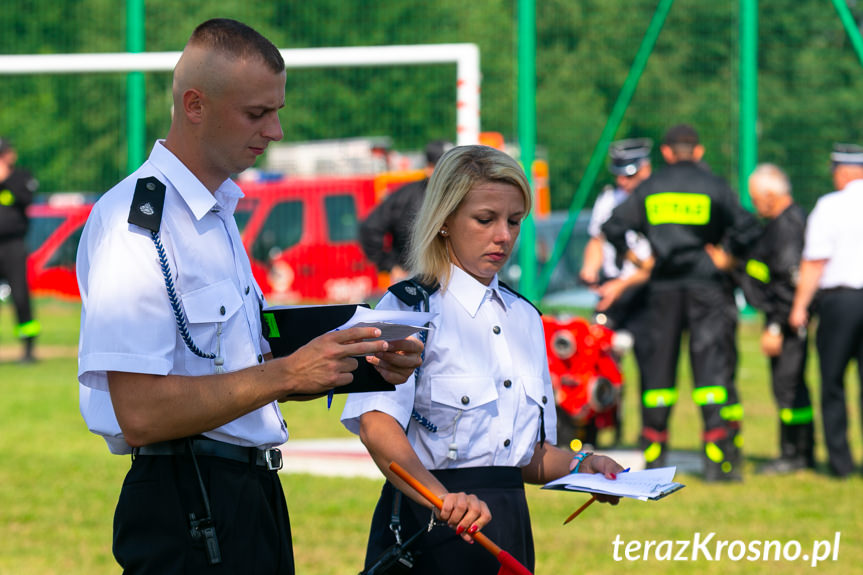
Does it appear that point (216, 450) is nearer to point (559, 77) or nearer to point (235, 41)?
point (235, 41)

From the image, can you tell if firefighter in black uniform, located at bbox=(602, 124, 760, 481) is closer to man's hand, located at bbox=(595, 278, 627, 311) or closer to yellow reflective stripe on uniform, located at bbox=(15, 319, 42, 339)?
man's hand, located at bbox=(595, 278, 627, 311)

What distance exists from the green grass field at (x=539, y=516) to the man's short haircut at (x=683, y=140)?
223 cm

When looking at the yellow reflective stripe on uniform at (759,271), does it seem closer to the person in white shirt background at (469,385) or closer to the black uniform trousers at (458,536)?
the person in white shirt background at (469,385)

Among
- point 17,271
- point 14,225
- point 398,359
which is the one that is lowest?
point 17,271

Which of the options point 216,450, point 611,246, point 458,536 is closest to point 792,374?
point 611,246

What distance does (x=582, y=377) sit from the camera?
9.61m

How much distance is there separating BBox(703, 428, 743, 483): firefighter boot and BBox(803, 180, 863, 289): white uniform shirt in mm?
1340

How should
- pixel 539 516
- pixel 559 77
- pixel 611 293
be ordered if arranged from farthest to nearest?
pixel 559 77 < pixel 611 293 < pixel 539 516

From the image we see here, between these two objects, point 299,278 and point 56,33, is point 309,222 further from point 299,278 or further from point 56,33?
point 56,33

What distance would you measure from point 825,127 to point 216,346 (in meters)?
17.8

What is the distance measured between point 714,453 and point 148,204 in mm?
6669

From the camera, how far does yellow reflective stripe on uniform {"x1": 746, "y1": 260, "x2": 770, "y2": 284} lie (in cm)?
977

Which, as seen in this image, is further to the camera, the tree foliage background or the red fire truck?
the red fire truck

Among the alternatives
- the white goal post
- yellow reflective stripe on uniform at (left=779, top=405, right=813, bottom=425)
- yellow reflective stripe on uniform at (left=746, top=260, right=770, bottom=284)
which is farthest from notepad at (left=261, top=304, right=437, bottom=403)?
yellow reflective stripe on uniform at (left=746, top=260, right=770, bottom=284)
